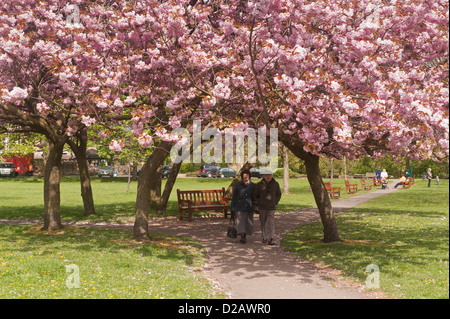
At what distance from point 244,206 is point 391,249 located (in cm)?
363

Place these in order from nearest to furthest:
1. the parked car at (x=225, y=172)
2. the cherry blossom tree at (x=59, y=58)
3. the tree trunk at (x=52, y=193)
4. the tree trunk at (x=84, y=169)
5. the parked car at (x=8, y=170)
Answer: the cherry blossom tree at (x=59, y=58) → the tree trunk at (x=52, y=193) → the tree trunk at (x=84, y=169) → the parked car at (x=8, y=170) → the parked car at (x=225, y=172)

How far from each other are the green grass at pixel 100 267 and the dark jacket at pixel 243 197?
1.42 metres

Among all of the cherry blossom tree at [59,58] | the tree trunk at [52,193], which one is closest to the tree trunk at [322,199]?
the cherry blossom tree at [59,58]

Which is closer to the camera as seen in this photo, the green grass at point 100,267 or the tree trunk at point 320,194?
the green grass at point 100,267

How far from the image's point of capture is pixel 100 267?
859 cm

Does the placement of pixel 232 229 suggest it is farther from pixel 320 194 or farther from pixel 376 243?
pixel 376 243

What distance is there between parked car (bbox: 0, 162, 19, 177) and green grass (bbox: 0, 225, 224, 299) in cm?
4811

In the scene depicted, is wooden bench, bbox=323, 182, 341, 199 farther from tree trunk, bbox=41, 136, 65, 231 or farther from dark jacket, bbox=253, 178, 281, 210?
tree trunk, bbox=41, 136, 65, 231

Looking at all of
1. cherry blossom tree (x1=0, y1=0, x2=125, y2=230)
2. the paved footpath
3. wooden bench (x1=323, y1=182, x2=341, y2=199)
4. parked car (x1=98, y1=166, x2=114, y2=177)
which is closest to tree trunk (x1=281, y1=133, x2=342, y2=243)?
the paved footpath

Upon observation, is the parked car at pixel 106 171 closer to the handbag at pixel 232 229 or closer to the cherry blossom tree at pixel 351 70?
the handbag at pixel 232 229

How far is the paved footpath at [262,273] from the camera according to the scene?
280 inches

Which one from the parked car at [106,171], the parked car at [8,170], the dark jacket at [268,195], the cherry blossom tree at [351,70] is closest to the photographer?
the cherry blossom tree at [351,70]

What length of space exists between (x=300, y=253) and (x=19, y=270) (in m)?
5.91

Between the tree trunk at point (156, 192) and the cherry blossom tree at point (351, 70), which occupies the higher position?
the cherry blossom tree at point (351, 70)
